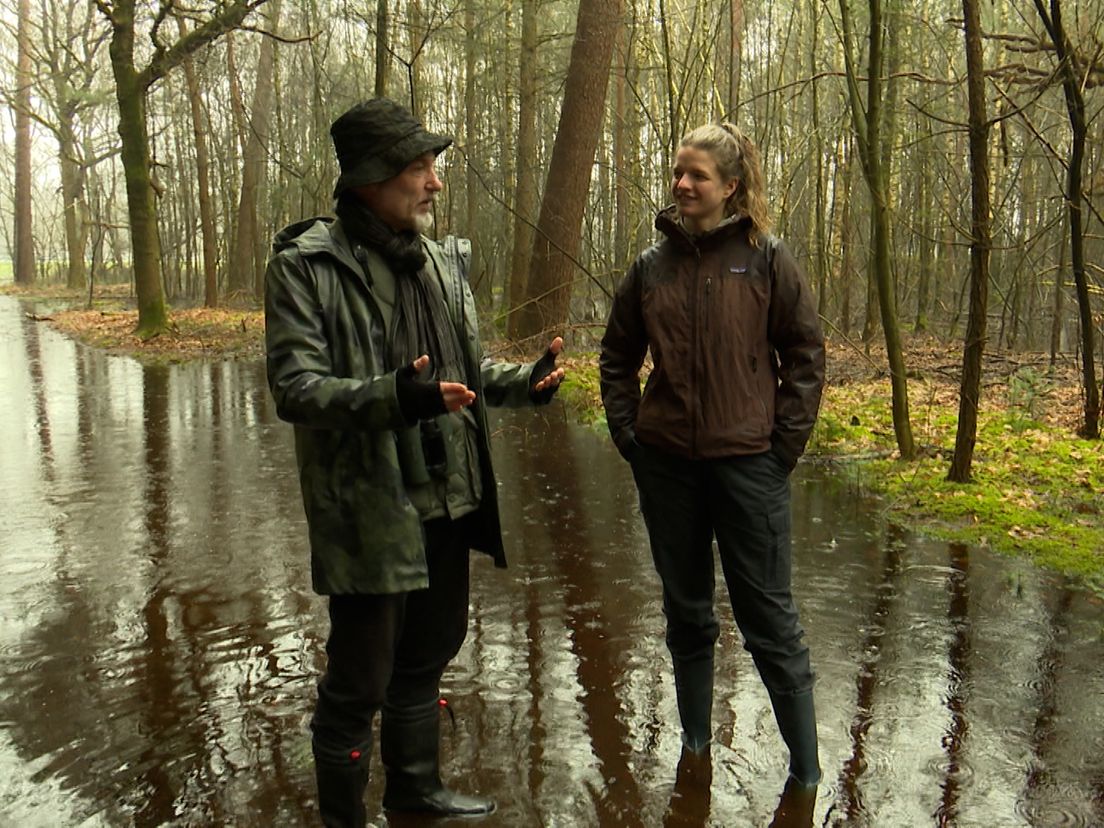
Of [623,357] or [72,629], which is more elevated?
[623,357]

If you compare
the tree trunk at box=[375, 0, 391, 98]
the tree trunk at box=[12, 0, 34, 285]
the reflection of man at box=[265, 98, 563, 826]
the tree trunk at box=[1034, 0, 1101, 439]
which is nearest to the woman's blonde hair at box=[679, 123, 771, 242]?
the reflection of man at box=[265, 98, 563, 826]

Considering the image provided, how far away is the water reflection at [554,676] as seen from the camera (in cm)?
332

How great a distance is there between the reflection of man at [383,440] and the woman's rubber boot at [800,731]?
1.02 meters

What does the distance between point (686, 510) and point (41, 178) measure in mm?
101632

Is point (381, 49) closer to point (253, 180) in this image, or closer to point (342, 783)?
point (342, 783)

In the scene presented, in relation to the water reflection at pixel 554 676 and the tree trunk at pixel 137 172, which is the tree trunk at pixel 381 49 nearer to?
the water reflection at pixel 554 676

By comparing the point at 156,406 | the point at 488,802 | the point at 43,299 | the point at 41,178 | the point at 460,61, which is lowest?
the point at 488,802

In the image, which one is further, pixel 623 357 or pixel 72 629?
pixel 72 629

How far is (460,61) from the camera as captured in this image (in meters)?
24.6

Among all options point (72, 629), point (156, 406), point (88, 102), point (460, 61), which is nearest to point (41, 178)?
point (88, 102)

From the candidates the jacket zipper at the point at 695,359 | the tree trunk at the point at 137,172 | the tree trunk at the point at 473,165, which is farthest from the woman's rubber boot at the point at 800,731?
the tree trunk at the point at 137,172

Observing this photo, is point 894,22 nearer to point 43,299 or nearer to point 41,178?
point 43,299

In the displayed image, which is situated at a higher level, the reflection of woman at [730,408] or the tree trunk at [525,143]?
the tree trunk at [525,143]

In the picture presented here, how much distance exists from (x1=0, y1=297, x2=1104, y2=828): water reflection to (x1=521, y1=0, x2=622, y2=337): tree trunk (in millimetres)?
6344
